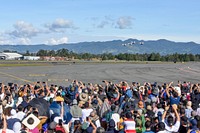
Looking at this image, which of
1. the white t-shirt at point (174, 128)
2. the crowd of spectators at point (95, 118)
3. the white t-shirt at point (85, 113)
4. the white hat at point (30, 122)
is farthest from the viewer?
the white t-shirt at point (85, 113)

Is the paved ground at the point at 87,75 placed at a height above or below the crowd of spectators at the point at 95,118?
below

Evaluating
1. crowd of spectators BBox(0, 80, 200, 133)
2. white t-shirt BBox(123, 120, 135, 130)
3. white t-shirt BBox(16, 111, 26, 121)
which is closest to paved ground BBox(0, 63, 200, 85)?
crowd of spectators BBox(0, 80, 200, 133)

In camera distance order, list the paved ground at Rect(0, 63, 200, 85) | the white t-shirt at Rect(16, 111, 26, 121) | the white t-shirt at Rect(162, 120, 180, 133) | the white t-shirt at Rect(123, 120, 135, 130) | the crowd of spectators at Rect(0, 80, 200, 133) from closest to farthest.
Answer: the crowd of spectators at Rect(0, 80, 200, 133) → the white t-shirt at Rect(162, 120, 180, 133) → the white t-shirt at Rect(123, 120, 135, 130) → the white t-shirt at Rect(16, 111, 26, 121) → the paved ground at Rect(0, 63, 200, 85)

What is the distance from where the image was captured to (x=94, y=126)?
37.4 feet

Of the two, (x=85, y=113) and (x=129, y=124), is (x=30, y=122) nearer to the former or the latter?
(x=129, y=124)

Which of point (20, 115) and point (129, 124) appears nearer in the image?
point (129, 124)

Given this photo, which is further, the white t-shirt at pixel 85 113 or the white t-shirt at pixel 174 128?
the white t-shirt at pixel 85 113

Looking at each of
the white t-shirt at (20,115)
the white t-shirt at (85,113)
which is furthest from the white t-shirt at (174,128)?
the white t-shirt at (20,115)

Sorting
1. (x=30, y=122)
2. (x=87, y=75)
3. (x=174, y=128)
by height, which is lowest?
(x=87, y=75)

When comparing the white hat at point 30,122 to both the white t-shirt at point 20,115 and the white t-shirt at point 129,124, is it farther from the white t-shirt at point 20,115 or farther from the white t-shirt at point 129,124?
the white t-shirt at point 129,124

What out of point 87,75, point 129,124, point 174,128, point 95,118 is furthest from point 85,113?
point 87,75

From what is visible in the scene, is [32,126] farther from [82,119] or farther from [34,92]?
[34,92]

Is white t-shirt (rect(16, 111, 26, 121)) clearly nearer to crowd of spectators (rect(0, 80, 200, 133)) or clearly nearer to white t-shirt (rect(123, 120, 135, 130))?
crowd of spectators (rect(0, 80, 200, 133))

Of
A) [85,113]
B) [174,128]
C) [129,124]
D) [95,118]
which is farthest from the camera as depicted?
[85,113]
